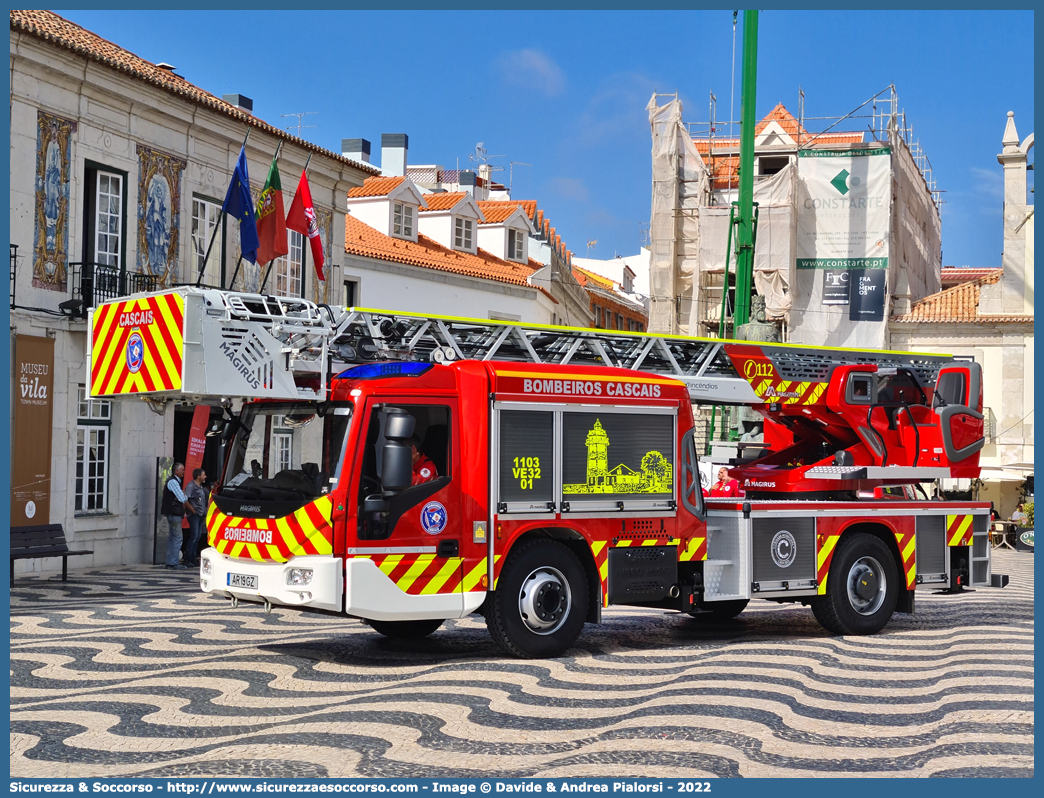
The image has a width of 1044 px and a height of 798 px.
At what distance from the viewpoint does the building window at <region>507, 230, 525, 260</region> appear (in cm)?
4716

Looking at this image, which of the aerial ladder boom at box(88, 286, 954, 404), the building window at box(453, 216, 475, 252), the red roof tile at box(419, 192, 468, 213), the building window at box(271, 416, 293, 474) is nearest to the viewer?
the aerial ladder boom at box(88, 286, 954, 404)

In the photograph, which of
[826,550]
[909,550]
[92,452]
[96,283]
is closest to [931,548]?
[909,550]

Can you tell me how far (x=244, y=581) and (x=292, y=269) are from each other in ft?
54.5

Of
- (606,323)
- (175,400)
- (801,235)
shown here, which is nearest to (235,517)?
(175,400)

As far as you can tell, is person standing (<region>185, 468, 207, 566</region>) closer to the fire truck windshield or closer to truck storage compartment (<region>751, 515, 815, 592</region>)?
the fire truck windshield

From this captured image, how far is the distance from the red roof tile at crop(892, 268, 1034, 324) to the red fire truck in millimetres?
26424

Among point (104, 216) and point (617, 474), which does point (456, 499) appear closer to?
point (617, 474)

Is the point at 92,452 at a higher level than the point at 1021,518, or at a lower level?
higher

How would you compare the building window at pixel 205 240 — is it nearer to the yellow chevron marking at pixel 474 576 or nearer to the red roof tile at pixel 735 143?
the yellow chevron marking at pixel 474 576

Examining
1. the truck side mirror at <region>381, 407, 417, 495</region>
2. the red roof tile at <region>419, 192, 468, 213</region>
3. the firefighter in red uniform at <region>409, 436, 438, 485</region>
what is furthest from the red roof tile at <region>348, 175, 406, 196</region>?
the truck side mirror at <region>381, 407, 417, 495</region>

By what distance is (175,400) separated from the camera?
1046cm

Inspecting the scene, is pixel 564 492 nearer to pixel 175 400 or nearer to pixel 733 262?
pixel 175 400

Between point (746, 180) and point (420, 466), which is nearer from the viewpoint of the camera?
point (420, 466)

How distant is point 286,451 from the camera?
10734 millimetres
